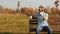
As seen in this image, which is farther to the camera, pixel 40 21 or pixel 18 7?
pixel 18 7

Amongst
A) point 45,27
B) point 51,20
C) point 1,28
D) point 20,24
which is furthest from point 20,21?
point 45,27

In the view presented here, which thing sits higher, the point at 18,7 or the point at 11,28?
the point at 18,7

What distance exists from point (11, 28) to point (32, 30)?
299 cm

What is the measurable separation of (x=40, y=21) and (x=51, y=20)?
5.76ft

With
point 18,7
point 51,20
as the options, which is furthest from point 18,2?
point 51,20

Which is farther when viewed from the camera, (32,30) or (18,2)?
(18,2)

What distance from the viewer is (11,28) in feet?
39.1

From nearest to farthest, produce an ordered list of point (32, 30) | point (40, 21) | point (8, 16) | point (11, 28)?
point (40, 21) < point (32, 30) < point (11, 28) < point (8, 16)

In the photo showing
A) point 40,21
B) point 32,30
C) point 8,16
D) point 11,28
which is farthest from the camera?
point 8,16

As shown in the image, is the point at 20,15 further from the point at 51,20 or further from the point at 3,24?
the point at 51,20

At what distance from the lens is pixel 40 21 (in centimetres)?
764

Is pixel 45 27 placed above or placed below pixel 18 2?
below

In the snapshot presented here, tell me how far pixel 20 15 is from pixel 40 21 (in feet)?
15.7

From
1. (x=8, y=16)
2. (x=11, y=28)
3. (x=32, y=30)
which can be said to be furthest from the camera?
(x=8, y=16)
